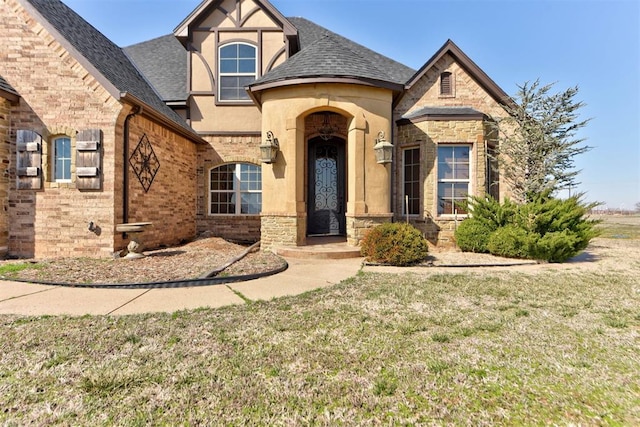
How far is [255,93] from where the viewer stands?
8.57 meters

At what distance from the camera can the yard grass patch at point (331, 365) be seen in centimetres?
190

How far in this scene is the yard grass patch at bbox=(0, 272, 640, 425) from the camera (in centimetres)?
190

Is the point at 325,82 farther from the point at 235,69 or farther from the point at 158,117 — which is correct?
the point at 235,69

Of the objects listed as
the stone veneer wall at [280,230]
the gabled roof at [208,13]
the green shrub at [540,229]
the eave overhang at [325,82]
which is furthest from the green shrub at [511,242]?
the gabled roof at [208,13]

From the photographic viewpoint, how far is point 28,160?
6.77 meters

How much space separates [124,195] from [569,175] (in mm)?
12325

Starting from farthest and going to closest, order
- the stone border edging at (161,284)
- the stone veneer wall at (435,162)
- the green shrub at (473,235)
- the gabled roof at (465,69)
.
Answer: the gabled roof at (465,69) < the stone veneer wall at (435,162) < the green shrub at (473,235) < the stone border edging at (161,284)

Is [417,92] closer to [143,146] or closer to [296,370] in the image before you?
Answer: [143,146]

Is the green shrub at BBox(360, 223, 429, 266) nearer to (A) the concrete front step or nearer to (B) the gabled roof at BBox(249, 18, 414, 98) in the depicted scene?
(A) the concrete front step

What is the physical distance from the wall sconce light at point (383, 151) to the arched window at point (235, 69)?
19.2 ft

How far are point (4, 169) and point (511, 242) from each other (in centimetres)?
→ 1211

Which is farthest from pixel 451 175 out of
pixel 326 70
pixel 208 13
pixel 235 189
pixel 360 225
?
pixel 208 13

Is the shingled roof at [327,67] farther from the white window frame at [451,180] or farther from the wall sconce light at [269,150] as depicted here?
the white window frame at [451,180]

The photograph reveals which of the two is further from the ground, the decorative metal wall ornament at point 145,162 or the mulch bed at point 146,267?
the decorative metal wall ornament at point 145,162
